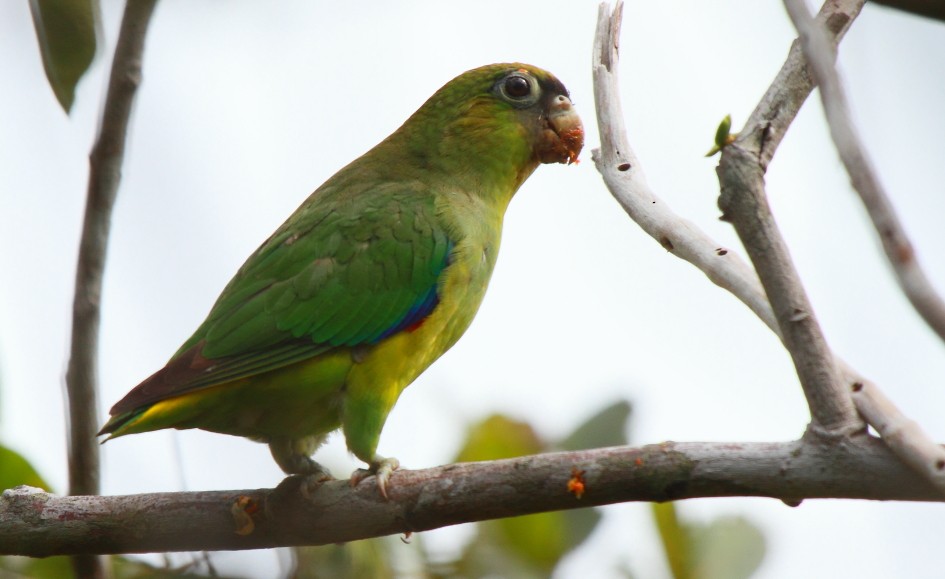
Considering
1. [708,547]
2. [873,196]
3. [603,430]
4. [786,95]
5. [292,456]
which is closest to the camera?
[873,196]

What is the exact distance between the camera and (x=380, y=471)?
13.4 ft

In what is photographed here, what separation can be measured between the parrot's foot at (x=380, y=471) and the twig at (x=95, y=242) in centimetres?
119

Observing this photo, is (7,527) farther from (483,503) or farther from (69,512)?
(483,503)

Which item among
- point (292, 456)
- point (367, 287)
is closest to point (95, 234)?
point (367, 287)

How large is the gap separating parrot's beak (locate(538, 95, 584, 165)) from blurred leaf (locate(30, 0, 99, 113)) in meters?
2.67

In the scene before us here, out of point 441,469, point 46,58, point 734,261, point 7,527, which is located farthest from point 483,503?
point 46,58

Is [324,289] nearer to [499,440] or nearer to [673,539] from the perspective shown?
[499,440]

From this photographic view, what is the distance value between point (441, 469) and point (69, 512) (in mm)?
1497

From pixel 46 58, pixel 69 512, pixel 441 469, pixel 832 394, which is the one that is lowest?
pixel 832 394

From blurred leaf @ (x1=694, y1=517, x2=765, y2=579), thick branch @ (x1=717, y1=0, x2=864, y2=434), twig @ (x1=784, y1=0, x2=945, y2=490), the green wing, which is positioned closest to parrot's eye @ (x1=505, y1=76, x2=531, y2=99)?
the green wing

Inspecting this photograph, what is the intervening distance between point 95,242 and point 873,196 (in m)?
3.24

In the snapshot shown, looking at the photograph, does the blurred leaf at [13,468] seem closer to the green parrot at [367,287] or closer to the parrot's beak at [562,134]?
the green parrot at [367,287]

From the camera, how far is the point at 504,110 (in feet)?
18.9

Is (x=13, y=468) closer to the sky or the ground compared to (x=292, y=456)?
closer to the sky
